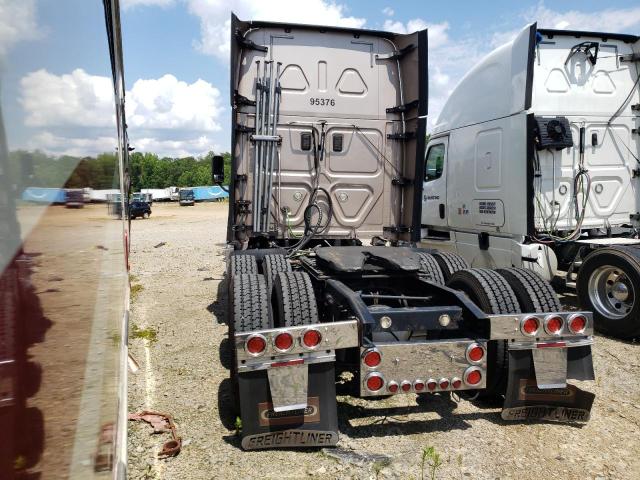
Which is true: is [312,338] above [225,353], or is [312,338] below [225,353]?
above

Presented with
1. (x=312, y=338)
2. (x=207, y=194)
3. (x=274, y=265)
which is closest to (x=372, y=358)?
(x=312, y=338)

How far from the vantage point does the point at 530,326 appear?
3359 mm

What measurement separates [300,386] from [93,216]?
1879 mm

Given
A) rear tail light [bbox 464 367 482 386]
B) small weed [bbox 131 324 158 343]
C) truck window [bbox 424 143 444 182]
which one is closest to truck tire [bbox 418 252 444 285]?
rear tail light [bbox 464 367 482 386]

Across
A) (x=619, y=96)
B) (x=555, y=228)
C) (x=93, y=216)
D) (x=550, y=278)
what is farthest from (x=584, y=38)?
(x=93, y=216)

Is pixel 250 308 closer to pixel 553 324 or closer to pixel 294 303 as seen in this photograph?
pixel 294 303

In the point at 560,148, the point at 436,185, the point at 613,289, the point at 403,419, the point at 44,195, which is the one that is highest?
the point at 560,148

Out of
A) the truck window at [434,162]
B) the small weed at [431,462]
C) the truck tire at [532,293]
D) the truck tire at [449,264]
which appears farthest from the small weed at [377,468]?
the truck window at [434,162]

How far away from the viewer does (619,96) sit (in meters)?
6.84

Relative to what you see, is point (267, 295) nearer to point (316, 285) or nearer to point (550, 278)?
point (316, 285)

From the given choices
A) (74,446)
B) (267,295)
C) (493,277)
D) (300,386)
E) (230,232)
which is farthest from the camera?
(230,232)

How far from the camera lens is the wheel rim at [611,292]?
18.3ft

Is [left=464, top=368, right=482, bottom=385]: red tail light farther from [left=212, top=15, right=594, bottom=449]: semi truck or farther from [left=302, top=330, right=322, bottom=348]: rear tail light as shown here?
[left=302, top=330, right=322, bottom=348]: rear tail light

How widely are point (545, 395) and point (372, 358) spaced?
133 cm
